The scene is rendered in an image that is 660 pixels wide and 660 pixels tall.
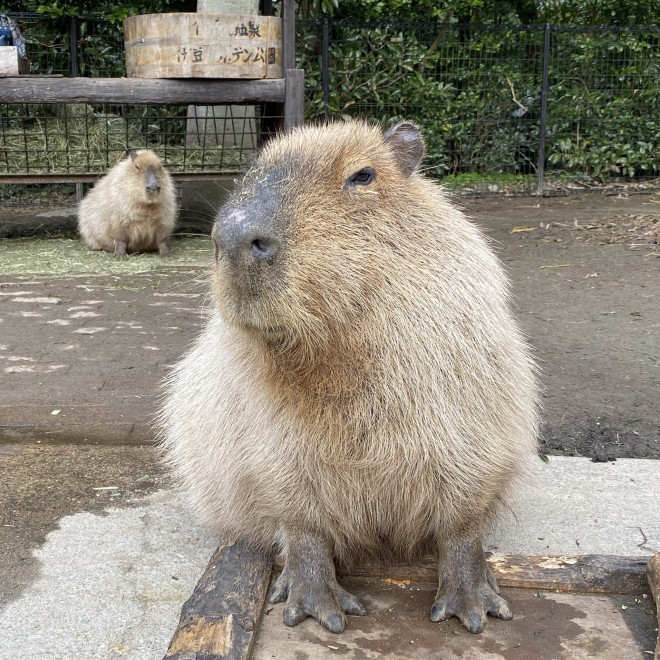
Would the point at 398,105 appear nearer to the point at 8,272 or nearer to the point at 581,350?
the point at 8,272

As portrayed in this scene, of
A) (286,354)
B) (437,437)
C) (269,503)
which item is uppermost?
(286,354)

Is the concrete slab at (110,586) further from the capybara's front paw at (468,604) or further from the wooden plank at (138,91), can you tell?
the wooden plank at (138,91)

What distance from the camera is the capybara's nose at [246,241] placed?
1766 millimetres

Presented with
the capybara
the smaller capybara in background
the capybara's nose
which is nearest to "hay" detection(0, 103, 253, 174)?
the smaller capybara in background

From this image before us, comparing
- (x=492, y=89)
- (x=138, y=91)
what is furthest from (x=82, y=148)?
(x=492, y=89)

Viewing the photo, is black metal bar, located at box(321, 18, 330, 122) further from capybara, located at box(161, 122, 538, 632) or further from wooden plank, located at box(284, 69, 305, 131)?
capybara, located at box(161, 122, 538, 632)

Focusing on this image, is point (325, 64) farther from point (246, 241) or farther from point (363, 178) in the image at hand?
point (246, 241)

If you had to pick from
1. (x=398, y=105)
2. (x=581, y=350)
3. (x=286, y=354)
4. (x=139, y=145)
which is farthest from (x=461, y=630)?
(x=398, y=105)

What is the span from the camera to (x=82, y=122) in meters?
8.71

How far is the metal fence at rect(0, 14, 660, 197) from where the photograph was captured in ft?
33.8

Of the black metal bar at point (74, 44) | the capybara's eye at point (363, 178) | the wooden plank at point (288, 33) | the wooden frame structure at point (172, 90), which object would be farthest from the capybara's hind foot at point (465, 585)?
the black metal bar at point (74, 44)

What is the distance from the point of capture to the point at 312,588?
7.20 feet

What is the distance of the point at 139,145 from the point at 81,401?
5597 mm

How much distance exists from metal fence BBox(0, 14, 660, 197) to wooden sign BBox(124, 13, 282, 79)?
362 centimetres
